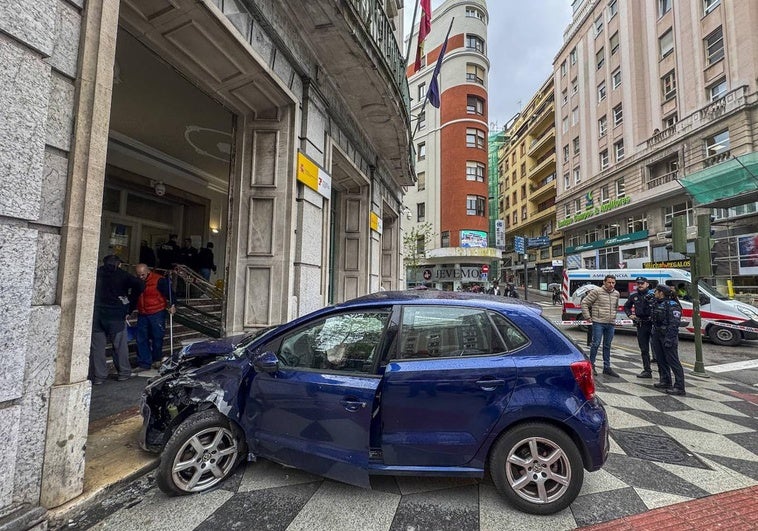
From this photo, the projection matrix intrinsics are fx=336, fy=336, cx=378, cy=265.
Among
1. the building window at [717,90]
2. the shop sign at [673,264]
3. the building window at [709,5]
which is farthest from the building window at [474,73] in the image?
the shop sign at [673,264]

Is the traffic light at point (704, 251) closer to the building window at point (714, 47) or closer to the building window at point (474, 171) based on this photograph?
the building window at point (714, 47)

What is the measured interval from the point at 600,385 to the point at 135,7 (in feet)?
27.5

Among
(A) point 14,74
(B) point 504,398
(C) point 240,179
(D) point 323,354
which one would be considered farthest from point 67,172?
(B) point 504,398

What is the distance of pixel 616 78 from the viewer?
90.1 feet

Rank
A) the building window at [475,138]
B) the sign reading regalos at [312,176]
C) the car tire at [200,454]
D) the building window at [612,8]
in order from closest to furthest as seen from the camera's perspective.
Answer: the car tire at [200,454], the sign reading regalos at [312,176], the building window at [612,8], the building window at [475,138]

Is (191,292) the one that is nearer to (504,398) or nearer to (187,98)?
(187,98)

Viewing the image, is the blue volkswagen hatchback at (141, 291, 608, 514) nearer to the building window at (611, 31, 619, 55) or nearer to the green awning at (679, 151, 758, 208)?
the green awning at (679, 151, 758, 208)

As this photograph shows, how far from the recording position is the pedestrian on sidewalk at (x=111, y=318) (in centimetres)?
472

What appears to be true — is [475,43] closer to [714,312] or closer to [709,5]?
[709,5]

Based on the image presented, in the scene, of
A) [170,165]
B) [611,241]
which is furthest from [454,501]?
[611,241]

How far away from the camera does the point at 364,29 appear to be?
560 cm

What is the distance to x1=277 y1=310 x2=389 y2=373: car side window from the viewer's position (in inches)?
105

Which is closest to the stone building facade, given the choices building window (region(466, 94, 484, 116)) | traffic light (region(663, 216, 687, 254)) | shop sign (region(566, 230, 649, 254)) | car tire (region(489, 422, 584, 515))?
car tire (region(489, 422, 584, 515))

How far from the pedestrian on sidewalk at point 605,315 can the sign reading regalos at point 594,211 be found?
77.7ft
